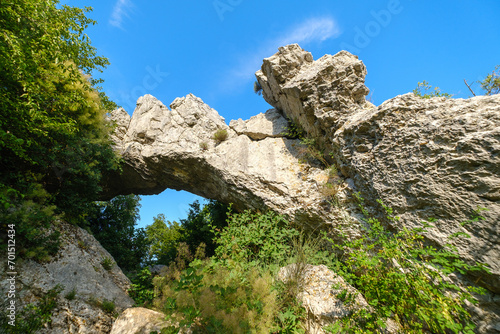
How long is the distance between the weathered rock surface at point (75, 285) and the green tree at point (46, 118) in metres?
0.91

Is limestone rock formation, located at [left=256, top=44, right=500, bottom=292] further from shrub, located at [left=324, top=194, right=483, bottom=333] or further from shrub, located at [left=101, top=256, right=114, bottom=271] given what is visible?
shrub, located at [left=101, top=256, right=114, bottom=271]

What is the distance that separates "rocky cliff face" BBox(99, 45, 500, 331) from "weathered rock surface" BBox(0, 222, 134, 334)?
3.54 metres

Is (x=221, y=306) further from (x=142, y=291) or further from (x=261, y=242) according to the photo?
(x=142, y=291)

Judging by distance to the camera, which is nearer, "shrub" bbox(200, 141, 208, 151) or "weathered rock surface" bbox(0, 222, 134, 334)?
"weathered rock surface" bbox(0, 222, 134, 334)

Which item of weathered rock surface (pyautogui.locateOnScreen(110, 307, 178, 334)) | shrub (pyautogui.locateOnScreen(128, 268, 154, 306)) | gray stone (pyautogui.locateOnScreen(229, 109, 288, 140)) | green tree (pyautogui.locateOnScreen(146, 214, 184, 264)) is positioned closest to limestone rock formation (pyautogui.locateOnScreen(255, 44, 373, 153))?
gray stone (pyautogui.locateOnScreen(229, 109, 288, 140))

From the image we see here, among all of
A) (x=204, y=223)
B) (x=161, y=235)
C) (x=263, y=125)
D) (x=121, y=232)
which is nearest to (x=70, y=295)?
(x=204, y=223)

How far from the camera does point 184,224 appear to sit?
11.6 metres

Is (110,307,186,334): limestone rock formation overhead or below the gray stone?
below

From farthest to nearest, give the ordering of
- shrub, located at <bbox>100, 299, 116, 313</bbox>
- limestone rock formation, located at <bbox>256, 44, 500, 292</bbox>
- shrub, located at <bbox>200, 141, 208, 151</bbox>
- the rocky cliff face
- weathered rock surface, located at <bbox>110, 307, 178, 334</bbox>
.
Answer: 1. shrub, located at <bbox>200, 141, 208, 151</bbox>
2. shrub, located at <bbox>100, 299, 116, 313</bbox>
3. the rocky cliff face
4. limestone rock formation, located at <bbox>256, 44, 500, 292</bbox>
5. weathered rock surface, located at <bbox>110, 307, 178, 334</bbox>

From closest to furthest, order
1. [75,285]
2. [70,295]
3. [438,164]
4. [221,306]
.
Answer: [221,306] < [438,164] < [70,295] < [75,285]

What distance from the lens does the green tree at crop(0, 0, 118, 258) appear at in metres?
4.04

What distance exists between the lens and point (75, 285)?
4.91m

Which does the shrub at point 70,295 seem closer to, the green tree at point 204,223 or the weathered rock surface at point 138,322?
the weathered rock surface at point 138,322

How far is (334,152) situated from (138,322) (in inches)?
243
